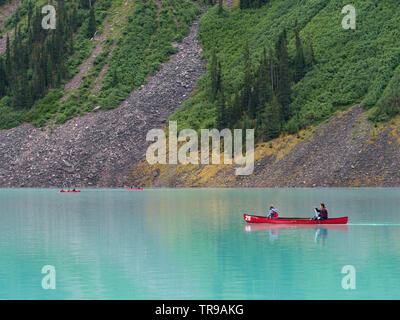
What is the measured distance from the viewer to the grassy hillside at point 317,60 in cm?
13350

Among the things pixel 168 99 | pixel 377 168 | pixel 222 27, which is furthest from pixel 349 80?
pixel 222 27

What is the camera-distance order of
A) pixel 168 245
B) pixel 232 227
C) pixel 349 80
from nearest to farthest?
pixel 168 245 → pixel 232 227 → pixel 349 80

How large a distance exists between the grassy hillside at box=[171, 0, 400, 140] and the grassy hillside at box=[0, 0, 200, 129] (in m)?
14.9

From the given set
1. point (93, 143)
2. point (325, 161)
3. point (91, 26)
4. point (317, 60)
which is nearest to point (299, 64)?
point (317, 60)

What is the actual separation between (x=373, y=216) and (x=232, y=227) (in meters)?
16.6

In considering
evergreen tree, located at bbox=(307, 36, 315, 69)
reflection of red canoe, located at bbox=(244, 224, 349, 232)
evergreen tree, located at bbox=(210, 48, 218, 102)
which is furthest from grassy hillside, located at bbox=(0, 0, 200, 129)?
reflection of red canoe, located at bbox=(244, 224, 349, 232)

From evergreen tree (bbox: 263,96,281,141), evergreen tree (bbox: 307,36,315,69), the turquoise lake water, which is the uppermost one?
evergreen tree (bbox: 307,36,315,69)

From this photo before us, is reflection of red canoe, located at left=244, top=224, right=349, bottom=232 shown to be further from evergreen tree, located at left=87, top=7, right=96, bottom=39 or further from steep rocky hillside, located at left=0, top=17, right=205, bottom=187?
evergreen tree, located at left=87, top=7, right=96, bottom=39

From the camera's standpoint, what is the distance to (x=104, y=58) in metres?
177

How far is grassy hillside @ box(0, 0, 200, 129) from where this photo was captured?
541 ft

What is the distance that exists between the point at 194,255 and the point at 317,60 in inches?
4478

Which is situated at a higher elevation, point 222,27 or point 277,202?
point 222,27
